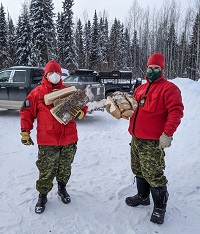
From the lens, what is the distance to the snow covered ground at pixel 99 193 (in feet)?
8.79

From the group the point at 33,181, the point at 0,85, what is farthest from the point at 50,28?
the point at 33,181

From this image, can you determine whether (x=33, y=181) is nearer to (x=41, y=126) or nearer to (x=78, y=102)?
(x=41, y=126)

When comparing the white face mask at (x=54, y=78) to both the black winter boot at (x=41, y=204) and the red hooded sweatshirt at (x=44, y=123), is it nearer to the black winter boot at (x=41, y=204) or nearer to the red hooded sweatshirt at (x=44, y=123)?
the red hooded sweatshirt at (x=44, y=123)

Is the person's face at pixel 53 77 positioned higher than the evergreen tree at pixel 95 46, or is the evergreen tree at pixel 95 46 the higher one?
the evergreen tree at pixel 95 46

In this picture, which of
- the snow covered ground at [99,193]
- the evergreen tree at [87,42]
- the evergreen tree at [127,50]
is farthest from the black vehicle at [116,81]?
the evergreen tree at [127,50]

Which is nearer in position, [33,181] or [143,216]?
[143,216]

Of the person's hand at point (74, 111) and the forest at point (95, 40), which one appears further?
the forest at point (95, 40)

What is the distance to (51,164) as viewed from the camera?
2926 mm

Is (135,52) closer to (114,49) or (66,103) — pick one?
(114,49)

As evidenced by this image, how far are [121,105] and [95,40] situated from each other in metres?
41.0

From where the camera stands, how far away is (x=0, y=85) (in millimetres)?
9016

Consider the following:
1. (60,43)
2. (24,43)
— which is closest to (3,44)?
(24,43)

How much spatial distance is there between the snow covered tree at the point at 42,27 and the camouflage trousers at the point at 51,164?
92.0ft

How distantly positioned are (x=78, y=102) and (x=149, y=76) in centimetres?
90
